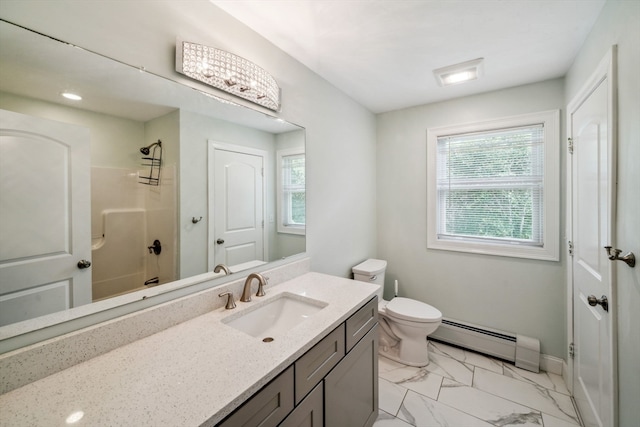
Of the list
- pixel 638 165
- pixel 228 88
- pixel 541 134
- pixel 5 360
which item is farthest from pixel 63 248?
pixel 541 134

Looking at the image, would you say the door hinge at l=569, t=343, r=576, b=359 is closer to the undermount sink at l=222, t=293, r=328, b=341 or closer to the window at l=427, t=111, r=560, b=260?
the window at l=427, t=111, r=560, b=260

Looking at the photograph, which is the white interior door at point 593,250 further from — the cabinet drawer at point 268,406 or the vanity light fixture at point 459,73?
the cabinet drawer at point 268,406

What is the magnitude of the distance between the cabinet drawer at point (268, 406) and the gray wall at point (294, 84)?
3.63ft

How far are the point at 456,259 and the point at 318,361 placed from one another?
6.61 feet

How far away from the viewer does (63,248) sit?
87cm

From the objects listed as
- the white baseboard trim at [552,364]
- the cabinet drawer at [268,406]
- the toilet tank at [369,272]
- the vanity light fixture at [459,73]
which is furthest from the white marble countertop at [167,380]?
the white baseboard trim at [552,364]

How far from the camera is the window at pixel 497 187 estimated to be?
2125 millimetres

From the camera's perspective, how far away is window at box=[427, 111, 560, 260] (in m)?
2.12

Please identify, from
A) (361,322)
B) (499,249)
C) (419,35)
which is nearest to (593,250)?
(499,249)

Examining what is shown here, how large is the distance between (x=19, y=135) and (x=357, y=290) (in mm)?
1485

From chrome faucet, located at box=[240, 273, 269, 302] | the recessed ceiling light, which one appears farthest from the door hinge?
the recessed ceiling light

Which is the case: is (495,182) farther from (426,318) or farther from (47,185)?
(47,185)

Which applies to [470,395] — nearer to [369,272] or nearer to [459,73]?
[369,272]

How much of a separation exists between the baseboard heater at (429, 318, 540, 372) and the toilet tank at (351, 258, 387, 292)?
808 mm
